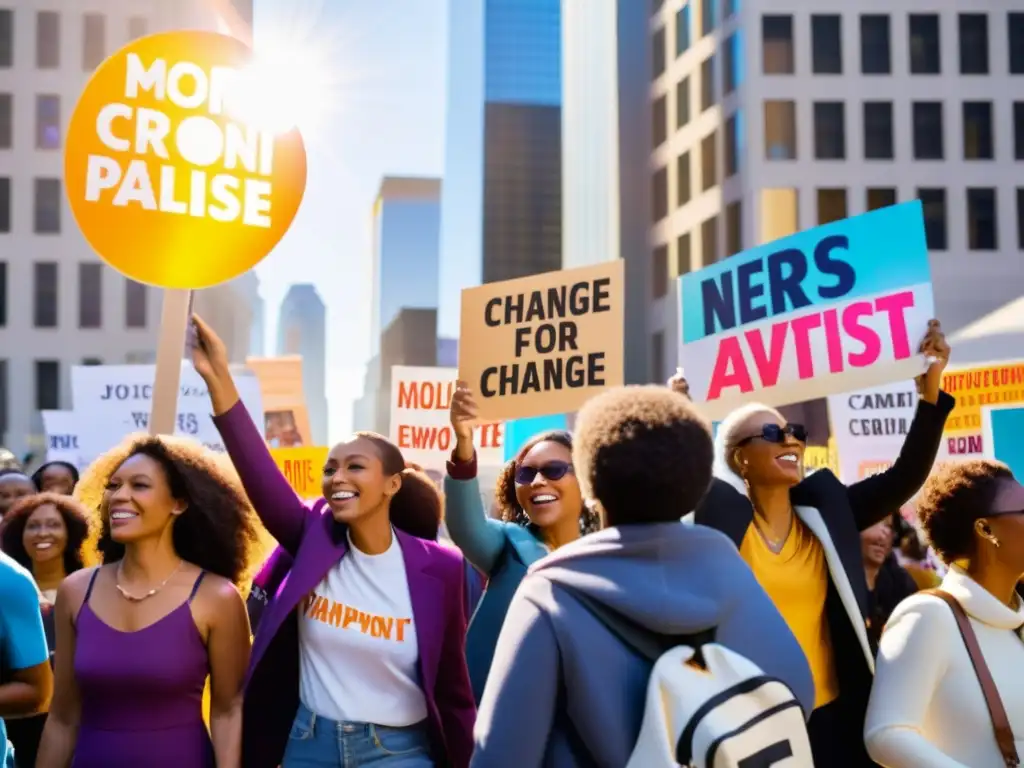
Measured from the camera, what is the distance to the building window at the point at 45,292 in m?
51.5

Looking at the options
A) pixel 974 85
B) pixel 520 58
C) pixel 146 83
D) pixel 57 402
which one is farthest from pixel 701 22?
pixel 520 58

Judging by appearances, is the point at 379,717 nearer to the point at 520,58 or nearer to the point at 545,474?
the point at 545,474

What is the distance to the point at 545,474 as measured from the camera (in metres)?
4.62

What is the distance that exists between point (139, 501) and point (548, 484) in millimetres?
1385

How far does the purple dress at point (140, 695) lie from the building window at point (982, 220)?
142 ft

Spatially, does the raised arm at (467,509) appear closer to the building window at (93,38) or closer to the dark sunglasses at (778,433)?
the dark sunglasses at (778,433)

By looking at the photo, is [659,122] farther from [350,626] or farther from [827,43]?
[350,626]

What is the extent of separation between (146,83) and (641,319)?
48.1 m

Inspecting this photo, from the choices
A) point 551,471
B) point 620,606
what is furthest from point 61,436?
point 620,606

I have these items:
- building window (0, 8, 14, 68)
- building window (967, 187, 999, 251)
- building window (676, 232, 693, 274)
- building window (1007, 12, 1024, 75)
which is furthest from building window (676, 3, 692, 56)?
building window (0, 8, 14, 68)

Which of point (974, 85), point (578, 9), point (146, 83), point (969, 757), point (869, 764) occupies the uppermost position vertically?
point (578, 9)

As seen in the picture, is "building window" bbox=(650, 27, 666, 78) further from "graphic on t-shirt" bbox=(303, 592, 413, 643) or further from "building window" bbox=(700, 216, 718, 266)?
"graphic on t-shirt" bbox=(303, 592, 413, 643)

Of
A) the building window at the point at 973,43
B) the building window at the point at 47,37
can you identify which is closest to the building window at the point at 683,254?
the building window at the point at 973,43

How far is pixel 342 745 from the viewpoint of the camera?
12.9 ft
